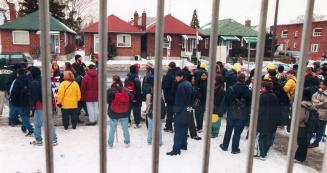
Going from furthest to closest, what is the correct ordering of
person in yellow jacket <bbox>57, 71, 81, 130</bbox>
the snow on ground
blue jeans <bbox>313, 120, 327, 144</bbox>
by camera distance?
person in yellow jacket <bbox>57, 71, 81, 130</bbox>, blue jeans <bbox>313, 120, 327, 144</bbox>, the snow on ground

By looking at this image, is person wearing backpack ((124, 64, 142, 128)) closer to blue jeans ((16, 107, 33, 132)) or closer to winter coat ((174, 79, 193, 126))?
winter coat ((174, 79, 193, 126))

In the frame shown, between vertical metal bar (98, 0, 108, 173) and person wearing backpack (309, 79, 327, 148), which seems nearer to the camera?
vertical metal bar (98, 0, 108, 173)

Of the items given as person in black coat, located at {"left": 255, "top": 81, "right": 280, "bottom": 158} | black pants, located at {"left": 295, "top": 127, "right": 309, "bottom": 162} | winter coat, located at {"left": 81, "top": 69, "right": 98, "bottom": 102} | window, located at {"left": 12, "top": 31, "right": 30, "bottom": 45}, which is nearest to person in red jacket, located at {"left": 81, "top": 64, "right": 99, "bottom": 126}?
winter coat, located at {"left": 81, "top": 69, "right": 98, "bottom": 102}

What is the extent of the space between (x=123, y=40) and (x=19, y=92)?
2395 centimetres

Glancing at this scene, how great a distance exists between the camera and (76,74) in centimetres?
824

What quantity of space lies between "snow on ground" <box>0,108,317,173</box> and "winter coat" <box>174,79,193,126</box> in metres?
0.76

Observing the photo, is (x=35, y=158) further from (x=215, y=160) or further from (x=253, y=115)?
(x=253, y=115)

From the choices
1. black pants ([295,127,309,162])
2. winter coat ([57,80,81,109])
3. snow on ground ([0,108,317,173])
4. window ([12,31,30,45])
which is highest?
window ([12,31,30,45])

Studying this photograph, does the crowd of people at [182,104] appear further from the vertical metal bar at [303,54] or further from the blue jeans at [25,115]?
the vertical metal bar at [303,54]

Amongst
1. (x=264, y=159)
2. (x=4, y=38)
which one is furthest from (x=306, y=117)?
(x=4, y=38)

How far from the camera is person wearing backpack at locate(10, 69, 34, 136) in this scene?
633 cm

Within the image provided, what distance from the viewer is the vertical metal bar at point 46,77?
0.97 meters

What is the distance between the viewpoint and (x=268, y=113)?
5.44 meters

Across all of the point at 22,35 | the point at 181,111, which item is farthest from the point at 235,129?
the point at 22,35
